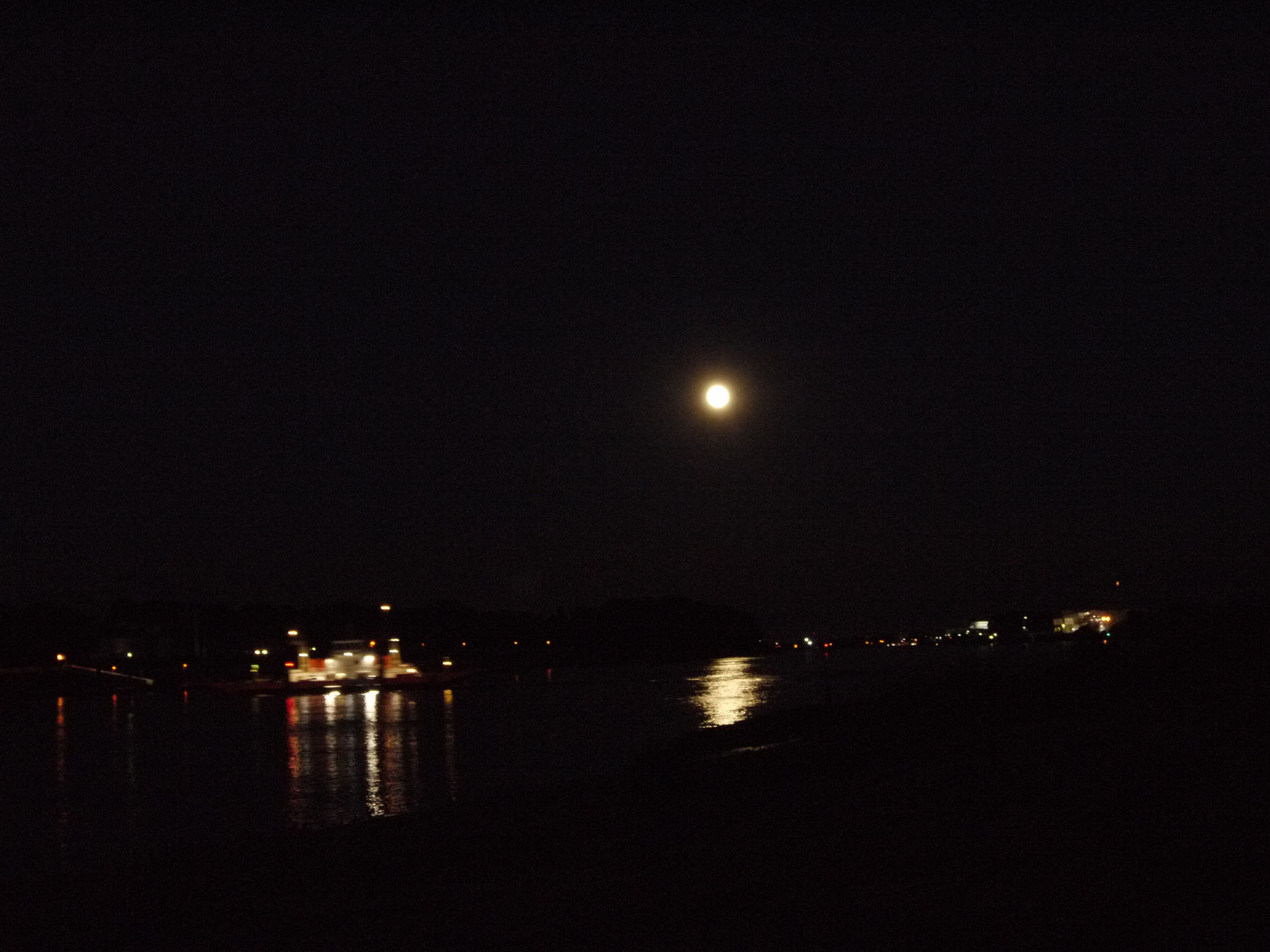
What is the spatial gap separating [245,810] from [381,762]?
7522mm

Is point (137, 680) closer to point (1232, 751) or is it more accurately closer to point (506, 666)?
point (506, 666)

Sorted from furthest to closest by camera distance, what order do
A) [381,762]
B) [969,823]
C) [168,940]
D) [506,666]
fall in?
[506,666] → [381,762] → [969,823] → [168,940]

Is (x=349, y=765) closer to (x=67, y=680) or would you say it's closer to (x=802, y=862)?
(x=802, y=862)

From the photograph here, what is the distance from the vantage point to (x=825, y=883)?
8867 millimetres

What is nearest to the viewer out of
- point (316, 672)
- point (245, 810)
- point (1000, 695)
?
point (245, 810)

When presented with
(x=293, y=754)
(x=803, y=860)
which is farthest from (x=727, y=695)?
(x=803, y=860)

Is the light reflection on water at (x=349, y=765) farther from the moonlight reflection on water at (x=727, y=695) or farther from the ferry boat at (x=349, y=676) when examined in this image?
the ferry boat at (x=349, y=676)

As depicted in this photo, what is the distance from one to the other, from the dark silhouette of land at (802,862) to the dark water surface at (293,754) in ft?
14.2

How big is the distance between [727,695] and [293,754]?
31.4m

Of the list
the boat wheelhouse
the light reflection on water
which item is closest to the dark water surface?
the light reflection on water

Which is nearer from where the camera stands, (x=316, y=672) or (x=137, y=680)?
(x=316, y=672)

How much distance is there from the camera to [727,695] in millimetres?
60344

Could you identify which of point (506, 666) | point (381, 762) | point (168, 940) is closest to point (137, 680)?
point (506, 666)

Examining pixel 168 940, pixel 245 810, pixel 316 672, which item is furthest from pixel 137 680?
pixel 168 940
